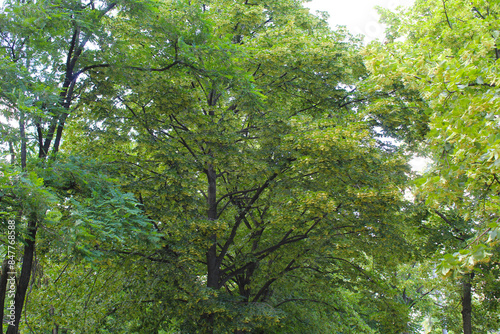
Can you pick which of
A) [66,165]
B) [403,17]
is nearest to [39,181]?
[66,165]

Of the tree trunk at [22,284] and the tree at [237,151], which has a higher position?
the tree at [237,151]

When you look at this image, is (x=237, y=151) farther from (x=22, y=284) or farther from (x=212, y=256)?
(x=22, y=284)

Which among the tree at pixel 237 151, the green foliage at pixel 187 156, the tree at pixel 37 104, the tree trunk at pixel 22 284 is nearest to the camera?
the tree at pixel 37 104

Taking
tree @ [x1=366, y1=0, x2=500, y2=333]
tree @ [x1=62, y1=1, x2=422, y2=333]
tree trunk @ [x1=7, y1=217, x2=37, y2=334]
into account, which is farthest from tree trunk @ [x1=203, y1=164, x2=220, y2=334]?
tree @ [x1=366, y1=0, x2=500, y2=333]

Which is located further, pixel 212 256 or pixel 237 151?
pixel 212 256

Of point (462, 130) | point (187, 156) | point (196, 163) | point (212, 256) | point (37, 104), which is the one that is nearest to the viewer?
point (462, 130)

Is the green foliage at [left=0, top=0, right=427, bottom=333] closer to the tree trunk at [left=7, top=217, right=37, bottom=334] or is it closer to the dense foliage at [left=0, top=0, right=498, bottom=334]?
the dense foliage at [left=0, top=0, right=498, bottom=334]

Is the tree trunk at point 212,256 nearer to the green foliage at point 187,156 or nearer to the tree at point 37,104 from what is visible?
the green foliage at point 187,156

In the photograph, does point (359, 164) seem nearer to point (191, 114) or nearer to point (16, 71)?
point (191, 114)

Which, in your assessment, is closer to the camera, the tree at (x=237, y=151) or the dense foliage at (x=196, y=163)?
the dense foliage at (x=196, y=163)

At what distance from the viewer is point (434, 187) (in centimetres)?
396

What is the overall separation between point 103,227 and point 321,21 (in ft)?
32.0

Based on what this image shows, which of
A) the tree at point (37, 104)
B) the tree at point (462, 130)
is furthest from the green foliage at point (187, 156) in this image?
the tree at point (462, 130)

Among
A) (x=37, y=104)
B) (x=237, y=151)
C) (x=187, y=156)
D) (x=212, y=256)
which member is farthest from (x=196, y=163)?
(x=37, y=104)
